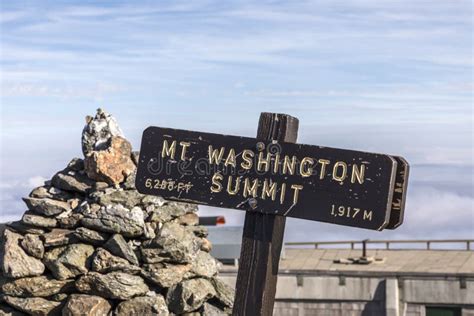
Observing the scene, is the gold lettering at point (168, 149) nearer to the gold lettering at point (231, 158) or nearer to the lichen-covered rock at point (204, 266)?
the gold lettering at point (231, 158)

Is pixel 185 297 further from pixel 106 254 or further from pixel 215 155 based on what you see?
pixel 215 155

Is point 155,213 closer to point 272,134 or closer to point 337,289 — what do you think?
point 272,134

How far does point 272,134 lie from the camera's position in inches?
405

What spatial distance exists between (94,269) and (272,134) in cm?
795

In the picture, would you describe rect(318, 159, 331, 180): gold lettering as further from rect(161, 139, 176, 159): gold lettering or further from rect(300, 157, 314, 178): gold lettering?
rect(161, 139, 176, 159): gold lettering

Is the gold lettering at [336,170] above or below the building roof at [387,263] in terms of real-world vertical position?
below

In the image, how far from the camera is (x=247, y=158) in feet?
33.6

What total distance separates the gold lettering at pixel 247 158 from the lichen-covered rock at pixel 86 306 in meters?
7.67

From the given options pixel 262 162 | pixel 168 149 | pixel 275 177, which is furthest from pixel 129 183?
pixel 275 177

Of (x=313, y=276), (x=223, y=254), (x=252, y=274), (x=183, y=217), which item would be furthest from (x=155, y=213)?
(x=223, y=254)

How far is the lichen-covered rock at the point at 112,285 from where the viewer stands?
1695 centimetres

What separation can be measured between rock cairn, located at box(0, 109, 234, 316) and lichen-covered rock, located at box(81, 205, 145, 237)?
19 mm

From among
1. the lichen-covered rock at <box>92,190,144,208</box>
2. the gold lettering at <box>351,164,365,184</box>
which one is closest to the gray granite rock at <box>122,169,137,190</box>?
the lichen-covered rock at <box>92,190,144,208</box>

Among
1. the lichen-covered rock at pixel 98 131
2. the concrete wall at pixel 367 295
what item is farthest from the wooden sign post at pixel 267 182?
the concrete wall at pixel 367 295
